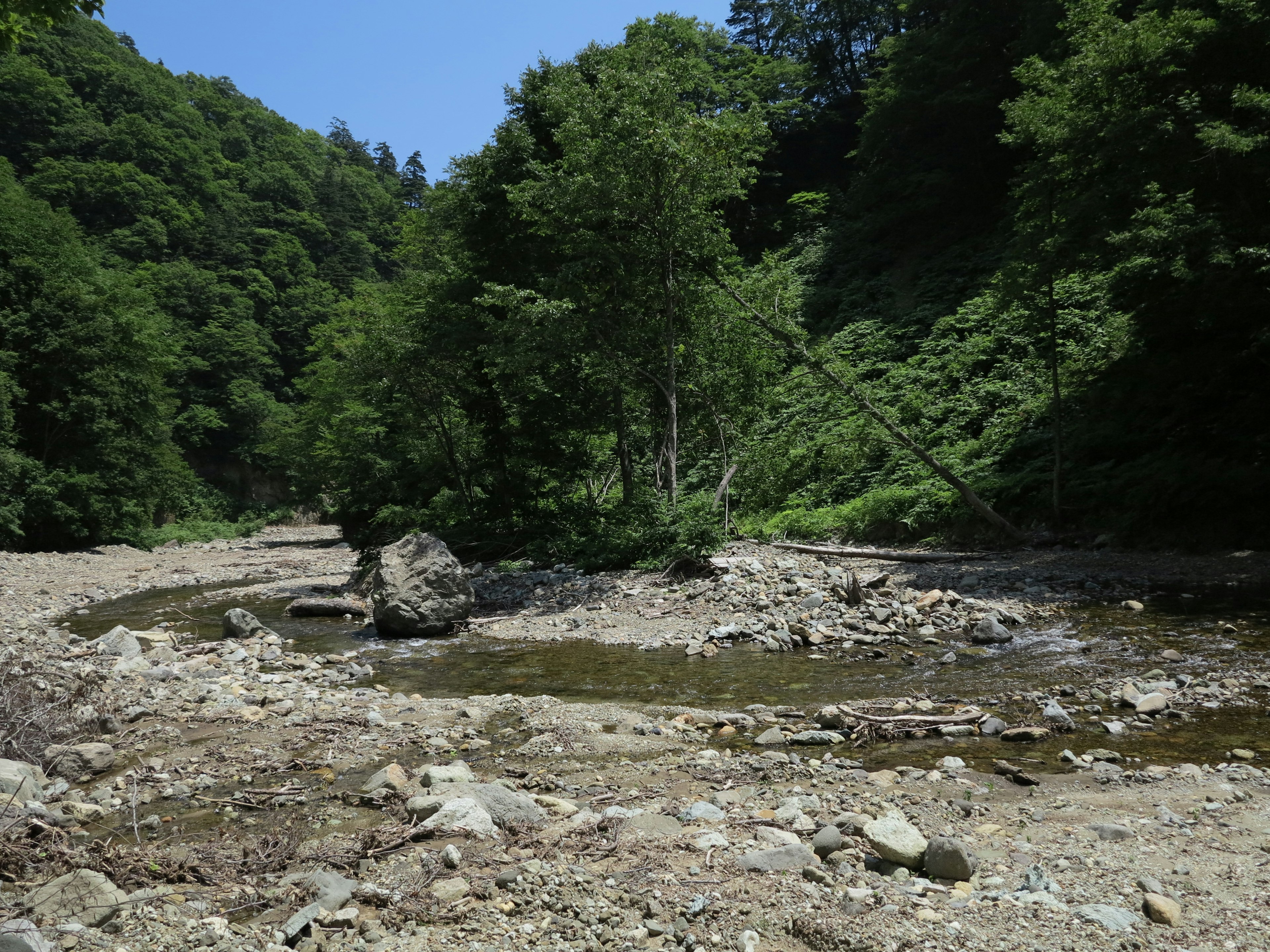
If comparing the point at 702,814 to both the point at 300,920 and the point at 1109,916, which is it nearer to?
the point at 1109,916

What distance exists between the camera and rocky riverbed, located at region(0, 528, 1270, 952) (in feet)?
10.1

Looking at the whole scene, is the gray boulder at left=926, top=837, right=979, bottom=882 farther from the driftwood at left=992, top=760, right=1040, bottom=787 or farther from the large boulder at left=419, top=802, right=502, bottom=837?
the large boulder at left=419, top=802, right=502, bottom=837

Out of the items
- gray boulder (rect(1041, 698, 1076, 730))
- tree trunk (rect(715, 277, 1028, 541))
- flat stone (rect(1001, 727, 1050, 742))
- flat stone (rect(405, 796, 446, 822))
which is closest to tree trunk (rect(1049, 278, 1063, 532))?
tree trunk (rect(715, 277, 1028, 541))

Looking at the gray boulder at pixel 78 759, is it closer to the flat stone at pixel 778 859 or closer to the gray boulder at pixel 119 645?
the gray boulder at pixel 119 645

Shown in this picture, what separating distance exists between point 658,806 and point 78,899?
279 centimetres

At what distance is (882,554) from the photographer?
45.7 feet

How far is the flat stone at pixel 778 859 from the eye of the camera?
3.53 m

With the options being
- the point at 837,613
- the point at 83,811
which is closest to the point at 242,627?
the point at 83,811

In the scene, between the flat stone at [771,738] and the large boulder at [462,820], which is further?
the flat stone at [771,738]

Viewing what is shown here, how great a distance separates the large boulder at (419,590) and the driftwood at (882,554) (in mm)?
6551

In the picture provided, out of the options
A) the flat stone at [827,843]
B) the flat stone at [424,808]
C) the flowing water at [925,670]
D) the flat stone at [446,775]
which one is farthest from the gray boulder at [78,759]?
the flat stone at [827,843]

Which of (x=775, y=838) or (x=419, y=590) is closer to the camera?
(x=775, y=838)

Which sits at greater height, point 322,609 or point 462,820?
point 462,820

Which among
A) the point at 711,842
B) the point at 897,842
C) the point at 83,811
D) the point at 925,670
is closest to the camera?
the point at 897,842
